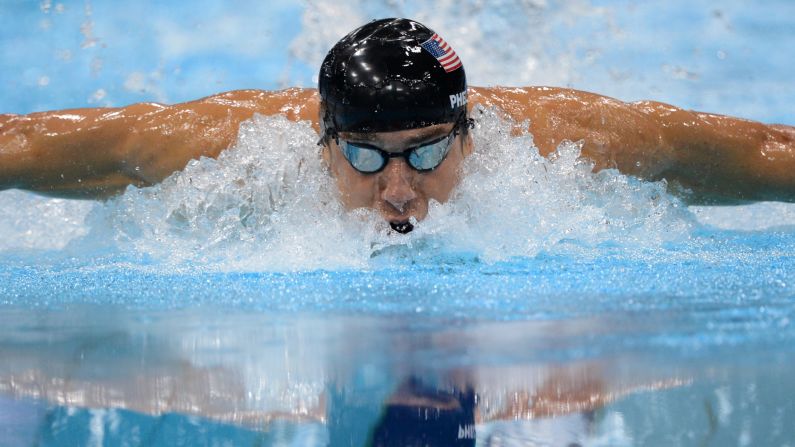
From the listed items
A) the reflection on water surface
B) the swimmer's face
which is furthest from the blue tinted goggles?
the reflection on water surface

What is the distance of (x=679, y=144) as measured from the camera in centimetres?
307

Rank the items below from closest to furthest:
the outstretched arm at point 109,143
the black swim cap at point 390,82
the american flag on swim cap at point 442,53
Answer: the black swim cap at point 390,82, the american flag on swim cap at point 442,53, the outstretched arm at point 109,143

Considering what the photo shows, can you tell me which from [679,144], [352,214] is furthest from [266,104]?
[679,144]

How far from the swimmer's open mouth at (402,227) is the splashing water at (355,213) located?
0.03 meters

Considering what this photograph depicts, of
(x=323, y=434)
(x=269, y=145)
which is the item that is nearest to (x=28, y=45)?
(x=269, y=145)

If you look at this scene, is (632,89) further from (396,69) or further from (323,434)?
(323,434)

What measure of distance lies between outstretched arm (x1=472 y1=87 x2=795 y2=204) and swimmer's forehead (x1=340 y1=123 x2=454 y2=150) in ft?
1.90

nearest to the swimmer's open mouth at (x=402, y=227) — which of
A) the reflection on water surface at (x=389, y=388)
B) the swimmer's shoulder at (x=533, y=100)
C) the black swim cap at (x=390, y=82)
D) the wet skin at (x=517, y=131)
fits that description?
the black swim cap at (x=390, y=82)

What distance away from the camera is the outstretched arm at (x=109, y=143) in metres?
3.01

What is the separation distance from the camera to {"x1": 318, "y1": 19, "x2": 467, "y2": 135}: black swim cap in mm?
2559

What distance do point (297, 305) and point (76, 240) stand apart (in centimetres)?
196

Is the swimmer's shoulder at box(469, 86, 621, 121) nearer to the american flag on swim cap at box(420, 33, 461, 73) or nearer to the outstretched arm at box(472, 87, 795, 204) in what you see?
the outstretched arm at box(472, 87, 795, 204)

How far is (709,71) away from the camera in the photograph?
19.1 ft

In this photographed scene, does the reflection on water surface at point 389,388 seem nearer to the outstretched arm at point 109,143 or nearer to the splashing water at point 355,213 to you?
the splashing water at point 355,213
